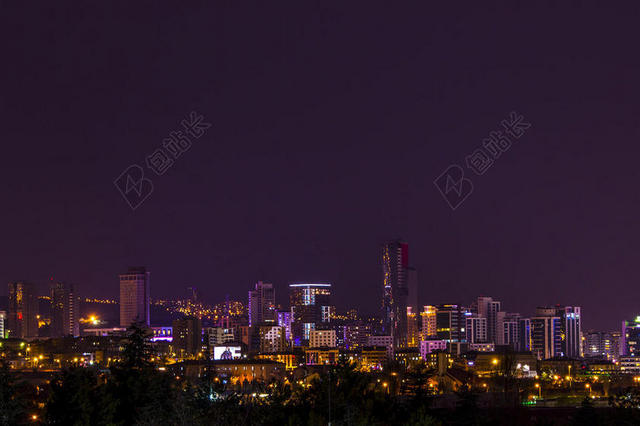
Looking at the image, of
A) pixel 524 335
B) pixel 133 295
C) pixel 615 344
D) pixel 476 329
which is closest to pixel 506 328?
pixel 476 329

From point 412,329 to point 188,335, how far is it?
3244 centimetres

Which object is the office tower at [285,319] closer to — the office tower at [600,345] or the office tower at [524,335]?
the office tower at [524,335]

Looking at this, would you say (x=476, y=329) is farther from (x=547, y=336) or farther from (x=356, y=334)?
(x=356, y=334)

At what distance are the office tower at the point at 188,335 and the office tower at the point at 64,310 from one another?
19.1 m

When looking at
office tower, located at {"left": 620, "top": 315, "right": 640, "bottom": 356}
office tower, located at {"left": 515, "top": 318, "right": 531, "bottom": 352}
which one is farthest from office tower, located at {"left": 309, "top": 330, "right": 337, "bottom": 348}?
office tower, located at {"left": 620, "top": 315, "right": 640, "bottom": 356}

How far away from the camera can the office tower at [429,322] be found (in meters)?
87.3

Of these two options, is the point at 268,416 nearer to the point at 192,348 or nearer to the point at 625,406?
the point at 625,406

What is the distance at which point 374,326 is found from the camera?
328 feet

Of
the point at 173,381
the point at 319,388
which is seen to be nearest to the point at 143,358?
the point at 173,381

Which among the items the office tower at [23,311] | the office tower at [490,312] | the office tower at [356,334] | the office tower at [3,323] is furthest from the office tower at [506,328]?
the office tower at [3,323]

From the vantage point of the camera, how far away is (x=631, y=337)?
75438 mm

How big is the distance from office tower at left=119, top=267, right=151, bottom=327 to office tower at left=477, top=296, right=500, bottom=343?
39.9m

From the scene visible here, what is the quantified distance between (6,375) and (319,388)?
215 inches

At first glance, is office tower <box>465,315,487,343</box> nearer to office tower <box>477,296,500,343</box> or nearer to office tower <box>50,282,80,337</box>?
office tower <box>477,296,500,343</box>
